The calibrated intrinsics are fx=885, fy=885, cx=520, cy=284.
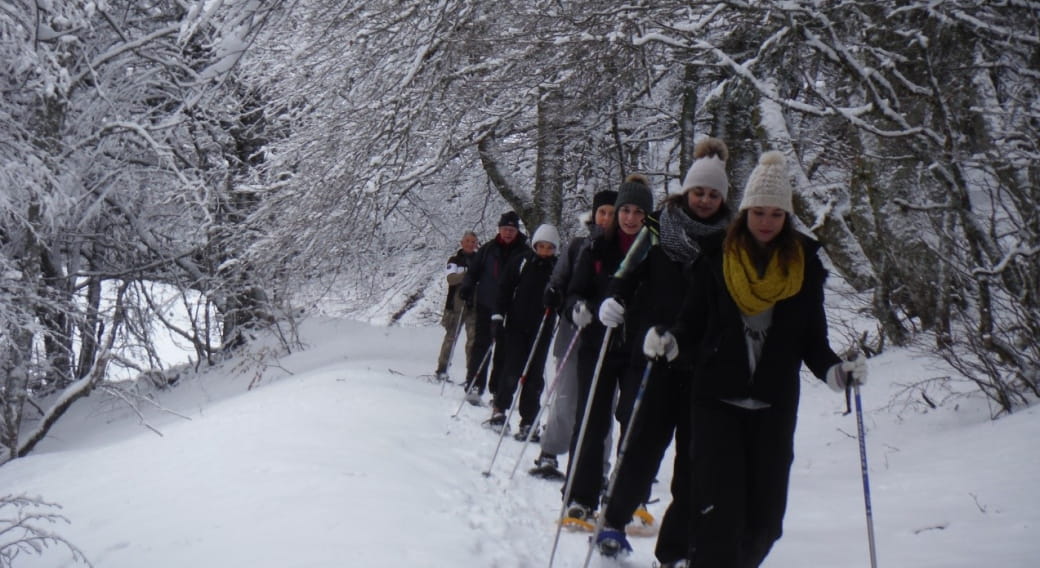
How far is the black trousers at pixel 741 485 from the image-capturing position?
321cm

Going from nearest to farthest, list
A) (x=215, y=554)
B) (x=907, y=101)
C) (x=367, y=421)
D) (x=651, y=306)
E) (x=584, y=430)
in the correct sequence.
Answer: (x=215, y=554) → (x=651, y=306) → (x=584, y=430) → (x=367, y=421) → (x=907, y=101)

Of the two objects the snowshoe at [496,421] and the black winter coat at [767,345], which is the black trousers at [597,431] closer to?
the black winter coat at [767,345]

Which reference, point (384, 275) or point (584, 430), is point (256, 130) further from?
point (584, 430)

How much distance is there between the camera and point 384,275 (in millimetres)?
16891

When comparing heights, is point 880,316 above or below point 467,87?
below

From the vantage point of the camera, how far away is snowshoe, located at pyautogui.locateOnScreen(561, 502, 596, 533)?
458cm

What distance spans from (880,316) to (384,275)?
10514 mm

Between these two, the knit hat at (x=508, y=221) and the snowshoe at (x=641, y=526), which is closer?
the snowshoe at (x=641, y=526)

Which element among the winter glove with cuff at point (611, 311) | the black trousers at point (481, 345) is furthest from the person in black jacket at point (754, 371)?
the black trousers at point (481, 345)

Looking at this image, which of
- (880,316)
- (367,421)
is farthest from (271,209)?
(880,316)

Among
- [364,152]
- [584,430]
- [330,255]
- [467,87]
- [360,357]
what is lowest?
[360,357]

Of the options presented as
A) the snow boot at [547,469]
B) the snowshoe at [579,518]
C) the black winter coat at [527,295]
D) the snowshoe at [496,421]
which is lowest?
the snowshoe at [496,421]

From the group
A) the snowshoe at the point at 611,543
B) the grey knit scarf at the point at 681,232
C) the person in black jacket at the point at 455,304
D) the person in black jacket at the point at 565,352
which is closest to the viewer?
the grey knit scarf at the point at 681,232

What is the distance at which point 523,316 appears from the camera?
7.79 m
